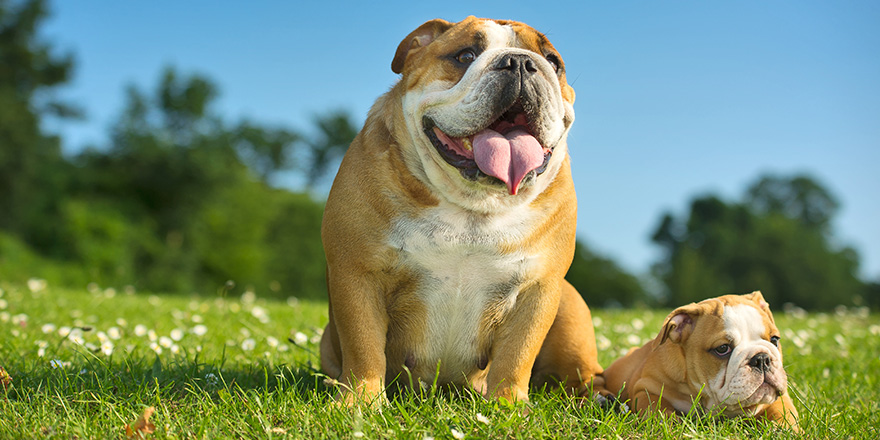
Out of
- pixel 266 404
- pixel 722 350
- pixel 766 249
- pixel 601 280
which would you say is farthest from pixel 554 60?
pixel 766 249

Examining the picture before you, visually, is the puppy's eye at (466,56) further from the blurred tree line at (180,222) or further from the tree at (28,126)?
the tree at (28,126)

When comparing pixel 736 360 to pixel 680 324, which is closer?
pixel 736 360

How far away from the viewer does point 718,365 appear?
10.3ft

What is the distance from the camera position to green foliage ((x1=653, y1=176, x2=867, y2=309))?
106ft

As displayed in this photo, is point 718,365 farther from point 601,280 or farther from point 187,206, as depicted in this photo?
point 601,280

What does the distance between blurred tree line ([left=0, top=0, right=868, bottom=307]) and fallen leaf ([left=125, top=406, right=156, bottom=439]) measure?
1807 cm

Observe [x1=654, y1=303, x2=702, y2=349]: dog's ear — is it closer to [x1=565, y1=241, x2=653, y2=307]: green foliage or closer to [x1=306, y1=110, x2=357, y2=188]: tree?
[x1=565, y1=241, x2=653, y2=307]: green foliage

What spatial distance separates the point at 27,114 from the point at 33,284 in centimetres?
1884

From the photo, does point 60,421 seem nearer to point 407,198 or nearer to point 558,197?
point 407,198

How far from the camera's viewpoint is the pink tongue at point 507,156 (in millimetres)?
Result: 2816

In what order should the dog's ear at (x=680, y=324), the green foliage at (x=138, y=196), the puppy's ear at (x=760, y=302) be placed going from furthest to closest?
the green foliage at (x=138, y=196) → the puppy's ear at (x=760, y=302) → the dog's ear at (x=680, y=324)

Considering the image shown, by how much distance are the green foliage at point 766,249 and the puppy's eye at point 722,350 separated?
2646 centimetres

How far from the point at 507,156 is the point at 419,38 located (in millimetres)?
824

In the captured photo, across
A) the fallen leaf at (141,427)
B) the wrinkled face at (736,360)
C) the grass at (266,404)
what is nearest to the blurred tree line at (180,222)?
the grass at (266,404)
